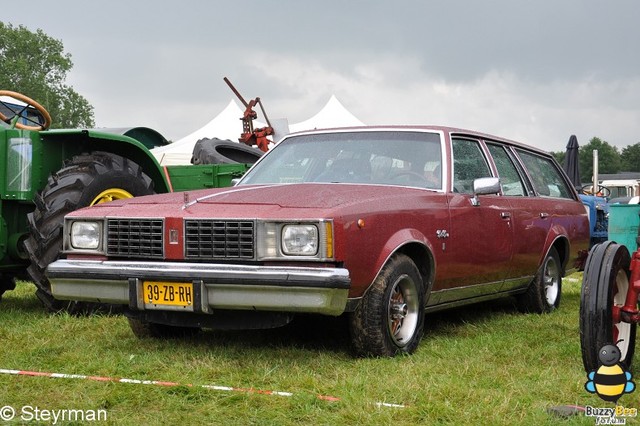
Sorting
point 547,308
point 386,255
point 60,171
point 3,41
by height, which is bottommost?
point 547,308

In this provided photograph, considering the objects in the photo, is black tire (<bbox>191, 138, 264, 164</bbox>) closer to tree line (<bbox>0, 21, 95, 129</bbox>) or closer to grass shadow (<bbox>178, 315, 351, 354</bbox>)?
grass shadow (<bbox>178, 315, 351, 354</bbox>)

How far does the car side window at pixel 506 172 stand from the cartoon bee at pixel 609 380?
2900 mm

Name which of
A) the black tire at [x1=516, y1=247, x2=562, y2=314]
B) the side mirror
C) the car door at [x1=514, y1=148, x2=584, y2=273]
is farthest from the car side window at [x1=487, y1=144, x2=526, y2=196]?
the side mirror

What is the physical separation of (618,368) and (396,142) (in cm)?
247

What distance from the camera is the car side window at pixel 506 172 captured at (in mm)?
6445

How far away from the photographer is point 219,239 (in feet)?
14.5

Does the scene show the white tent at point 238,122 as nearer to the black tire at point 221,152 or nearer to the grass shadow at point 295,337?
the black tire at point 221,152

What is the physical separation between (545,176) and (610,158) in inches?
4586

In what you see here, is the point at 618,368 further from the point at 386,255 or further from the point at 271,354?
the point at 271,354

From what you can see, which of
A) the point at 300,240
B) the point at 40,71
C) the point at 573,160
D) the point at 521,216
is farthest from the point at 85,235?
the point at 40,71

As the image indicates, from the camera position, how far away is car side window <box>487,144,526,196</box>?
21.1 feet

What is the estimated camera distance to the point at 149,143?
9.95m

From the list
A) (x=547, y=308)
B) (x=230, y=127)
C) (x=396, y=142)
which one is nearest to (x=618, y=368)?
(x=396, y=142)

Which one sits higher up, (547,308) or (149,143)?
(149,143)
